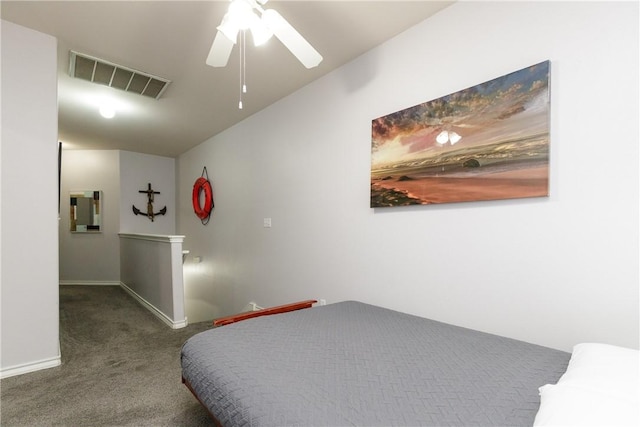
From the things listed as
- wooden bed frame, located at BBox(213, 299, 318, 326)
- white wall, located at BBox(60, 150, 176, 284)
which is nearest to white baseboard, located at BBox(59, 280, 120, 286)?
white wall, located at BBox(60, 150, 176, 284)

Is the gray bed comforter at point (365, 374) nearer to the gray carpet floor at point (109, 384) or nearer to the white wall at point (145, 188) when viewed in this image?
the gray carpet floor at point (109, 384)

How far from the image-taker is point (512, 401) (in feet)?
3.10

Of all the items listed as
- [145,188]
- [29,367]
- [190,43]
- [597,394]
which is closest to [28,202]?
[29,367]

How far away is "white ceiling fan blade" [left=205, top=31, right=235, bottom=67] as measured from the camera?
4.77 ft

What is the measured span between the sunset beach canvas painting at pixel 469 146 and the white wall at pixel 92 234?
4.97 metres

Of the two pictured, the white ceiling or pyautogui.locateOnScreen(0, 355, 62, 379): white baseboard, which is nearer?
the white ceiling

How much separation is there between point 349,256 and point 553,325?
131 cm

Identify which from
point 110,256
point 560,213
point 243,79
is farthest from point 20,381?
point 110,256

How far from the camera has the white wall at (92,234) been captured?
514cm

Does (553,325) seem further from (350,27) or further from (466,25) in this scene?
(350,27)

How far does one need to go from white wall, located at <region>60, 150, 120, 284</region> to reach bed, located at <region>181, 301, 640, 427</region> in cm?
479

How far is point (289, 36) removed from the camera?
149 centimetres

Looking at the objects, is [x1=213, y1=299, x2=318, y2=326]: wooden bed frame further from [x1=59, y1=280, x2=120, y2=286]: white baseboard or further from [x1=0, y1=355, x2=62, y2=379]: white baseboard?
[x1=59, y1=280, x2=120, y2=286]: white baseboard

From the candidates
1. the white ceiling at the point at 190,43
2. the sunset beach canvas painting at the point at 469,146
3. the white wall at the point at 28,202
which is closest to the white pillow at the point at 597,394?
the sunset beach canvas painting at the point at 469,146
